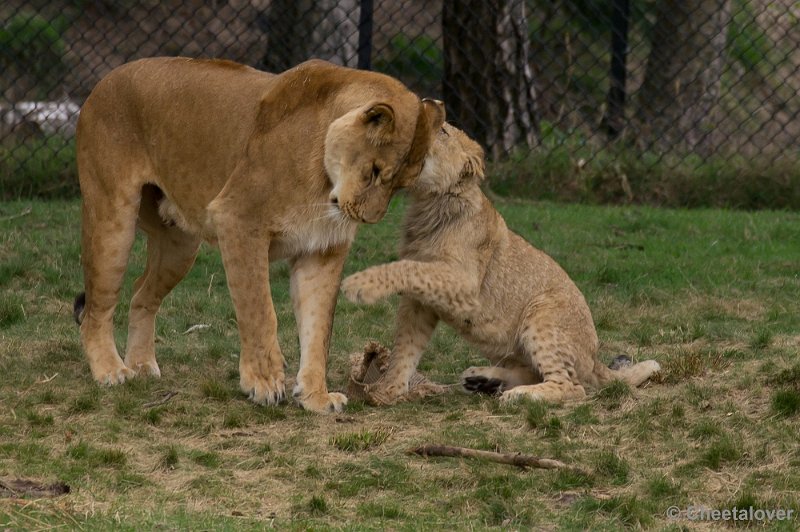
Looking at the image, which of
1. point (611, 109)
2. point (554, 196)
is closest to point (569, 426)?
point (554, 196)

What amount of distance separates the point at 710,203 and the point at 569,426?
572 cm

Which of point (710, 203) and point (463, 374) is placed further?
point (710, 203)

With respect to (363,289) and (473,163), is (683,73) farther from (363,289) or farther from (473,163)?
(363,289)

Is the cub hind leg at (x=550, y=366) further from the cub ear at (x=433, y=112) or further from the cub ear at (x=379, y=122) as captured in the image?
the cub ear at (x=379, y=122)

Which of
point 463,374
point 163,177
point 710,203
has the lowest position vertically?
point 710,203

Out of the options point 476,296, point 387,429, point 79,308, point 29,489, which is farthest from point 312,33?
point 29,489

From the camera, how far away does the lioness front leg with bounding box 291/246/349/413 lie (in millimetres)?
5340

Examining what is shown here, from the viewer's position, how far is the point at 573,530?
3.97m

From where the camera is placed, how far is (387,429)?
499cm

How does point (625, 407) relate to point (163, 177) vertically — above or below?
below

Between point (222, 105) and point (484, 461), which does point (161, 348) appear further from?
point (484, 461)

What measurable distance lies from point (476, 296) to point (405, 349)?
0.37 metres

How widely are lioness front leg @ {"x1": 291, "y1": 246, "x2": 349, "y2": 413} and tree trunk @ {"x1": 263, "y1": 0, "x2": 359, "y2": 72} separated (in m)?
4.71

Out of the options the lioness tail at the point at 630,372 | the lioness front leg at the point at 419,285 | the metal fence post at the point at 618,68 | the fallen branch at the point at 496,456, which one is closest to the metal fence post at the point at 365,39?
the metal fence post at the point at 618,68
